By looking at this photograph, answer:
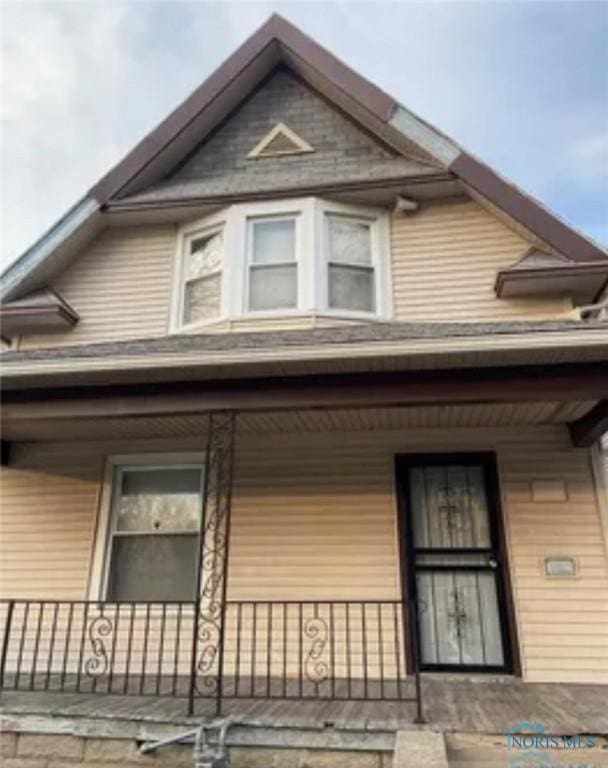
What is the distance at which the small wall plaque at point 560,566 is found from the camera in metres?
4.62

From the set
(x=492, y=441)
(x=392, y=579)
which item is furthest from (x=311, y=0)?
(x=392, y=579)

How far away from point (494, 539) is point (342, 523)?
128cm

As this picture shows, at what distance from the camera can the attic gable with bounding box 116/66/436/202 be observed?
6.15 meters

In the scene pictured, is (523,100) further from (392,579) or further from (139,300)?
(392,579)

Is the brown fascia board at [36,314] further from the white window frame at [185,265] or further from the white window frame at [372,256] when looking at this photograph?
the white window frame at [372,256]

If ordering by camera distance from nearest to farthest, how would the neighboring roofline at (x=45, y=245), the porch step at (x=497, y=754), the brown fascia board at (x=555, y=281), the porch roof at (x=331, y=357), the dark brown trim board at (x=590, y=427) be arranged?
the porch step at (x=497, y=754), the porch roof at (x=331, y=357), the dark brown trim board at (x=590, y=427), the brown fascia board at (x=555, y=281), the neighboring roofline at (x=45, y=245)

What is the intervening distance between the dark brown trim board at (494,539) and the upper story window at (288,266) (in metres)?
1.50

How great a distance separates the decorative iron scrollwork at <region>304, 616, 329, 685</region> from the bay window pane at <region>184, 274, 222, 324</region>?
3.10m

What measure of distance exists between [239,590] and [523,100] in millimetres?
8973

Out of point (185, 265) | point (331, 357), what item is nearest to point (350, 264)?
point (185, 265)

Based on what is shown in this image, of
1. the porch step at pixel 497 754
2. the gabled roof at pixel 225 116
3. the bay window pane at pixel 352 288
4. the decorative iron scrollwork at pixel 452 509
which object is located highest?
the gabled roof at pixel 225 116

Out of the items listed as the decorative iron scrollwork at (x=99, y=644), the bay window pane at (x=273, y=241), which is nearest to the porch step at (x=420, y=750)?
the decorative iron scrollwork at (x=99, y=644)

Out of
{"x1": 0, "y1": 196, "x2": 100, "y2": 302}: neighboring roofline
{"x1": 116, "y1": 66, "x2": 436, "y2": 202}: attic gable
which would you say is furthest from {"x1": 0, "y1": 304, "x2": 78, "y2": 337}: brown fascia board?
{"x1": 116, "y1": 66, "x2": 436, "y2": 202}: attic gable

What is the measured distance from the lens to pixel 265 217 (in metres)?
6.14
